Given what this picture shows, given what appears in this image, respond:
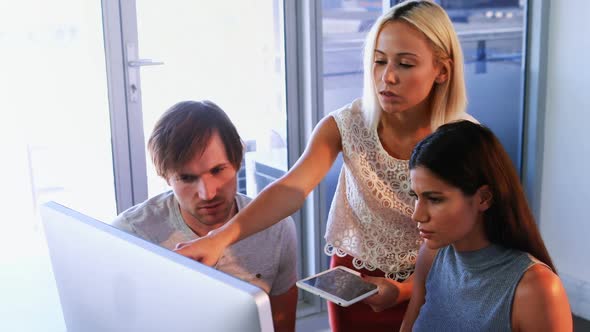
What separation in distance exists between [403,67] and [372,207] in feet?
1.08

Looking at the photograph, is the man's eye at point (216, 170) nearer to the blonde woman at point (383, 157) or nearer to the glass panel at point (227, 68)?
the blonde woman at point (383, 157)

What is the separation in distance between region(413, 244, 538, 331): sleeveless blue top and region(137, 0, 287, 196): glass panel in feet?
5.17

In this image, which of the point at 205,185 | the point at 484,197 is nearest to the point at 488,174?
the point at 484,197

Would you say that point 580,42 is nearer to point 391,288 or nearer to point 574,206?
point 574,206

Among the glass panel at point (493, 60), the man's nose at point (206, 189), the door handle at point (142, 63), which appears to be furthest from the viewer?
the glass panel at point (493, 60)

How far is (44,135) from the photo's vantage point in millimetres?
2631

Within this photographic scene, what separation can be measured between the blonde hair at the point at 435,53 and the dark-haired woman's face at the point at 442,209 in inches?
12.7

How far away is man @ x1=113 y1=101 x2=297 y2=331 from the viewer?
5.07 feet

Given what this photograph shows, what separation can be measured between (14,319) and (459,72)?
1.95m

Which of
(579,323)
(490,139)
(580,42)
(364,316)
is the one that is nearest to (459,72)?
(490,139)

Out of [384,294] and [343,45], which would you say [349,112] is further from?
[343,45]

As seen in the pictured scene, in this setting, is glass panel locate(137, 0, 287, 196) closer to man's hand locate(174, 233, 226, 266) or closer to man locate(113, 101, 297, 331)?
man locate(113, 101, 297, 331)

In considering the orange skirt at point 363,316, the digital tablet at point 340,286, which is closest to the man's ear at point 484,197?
the digital tablet at point 340,286

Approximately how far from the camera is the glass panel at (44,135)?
253 centimetres
